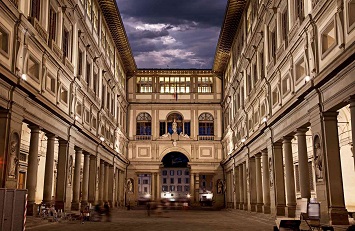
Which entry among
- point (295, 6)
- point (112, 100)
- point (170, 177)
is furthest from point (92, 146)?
point (170, 177)

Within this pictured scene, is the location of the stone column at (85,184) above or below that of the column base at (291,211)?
above

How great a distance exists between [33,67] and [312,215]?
1698 cm

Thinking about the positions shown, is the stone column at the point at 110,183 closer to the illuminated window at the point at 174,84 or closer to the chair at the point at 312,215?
the illuminated window at the point at 174,84

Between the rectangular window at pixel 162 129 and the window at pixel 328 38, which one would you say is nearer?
the window at pixel 328 38

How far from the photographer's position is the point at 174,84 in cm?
6316

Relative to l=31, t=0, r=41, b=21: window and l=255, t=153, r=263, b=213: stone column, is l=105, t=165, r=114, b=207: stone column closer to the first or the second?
l=255, t=153, r=263, b=213: stone column

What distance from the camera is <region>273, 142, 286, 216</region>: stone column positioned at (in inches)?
1120

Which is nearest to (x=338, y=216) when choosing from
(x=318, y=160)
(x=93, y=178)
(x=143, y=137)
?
(x=318, y=160)

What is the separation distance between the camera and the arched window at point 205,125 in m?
61.6

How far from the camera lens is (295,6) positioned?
2434 centimetres

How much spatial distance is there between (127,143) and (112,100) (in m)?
12.8

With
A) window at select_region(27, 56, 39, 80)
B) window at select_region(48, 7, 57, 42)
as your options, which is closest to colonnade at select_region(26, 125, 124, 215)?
window at select_region(27, 56, 39, 80)

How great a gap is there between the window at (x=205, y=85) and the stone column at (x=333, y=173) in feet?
143

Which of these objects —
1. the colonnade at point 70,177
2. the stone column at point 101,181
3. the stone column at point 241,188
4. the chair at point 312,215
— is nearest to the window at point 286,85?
the chair at point 312,215
